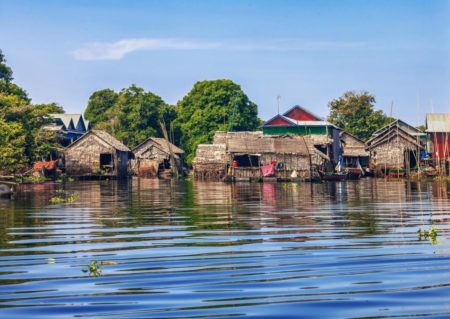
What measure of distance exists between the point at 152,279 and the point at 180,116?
6742cm

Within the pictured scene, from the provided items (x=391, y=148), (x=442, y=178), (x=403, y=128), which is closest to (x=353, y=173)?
(x=391, y=148)

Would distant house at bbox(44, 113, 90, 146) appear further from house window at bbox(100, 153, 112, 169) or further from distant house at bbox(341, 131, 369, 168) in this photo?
distant house at bbox(341, 131, 369, 168)

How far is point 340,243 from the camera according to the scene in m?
12.1

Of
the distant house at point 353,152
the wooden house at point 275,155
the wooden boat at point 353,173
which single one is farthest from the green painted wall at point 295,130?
the wooden house at point 275,155

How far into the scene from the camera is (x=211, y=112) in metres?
74.2

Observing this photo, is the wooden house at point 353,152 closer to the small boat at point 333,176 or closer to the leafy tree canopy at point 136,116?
the small boat at point 333,176

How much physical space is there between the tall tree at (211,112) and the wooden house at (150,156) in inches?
255

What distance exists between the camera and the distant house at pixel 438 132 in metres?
58.5

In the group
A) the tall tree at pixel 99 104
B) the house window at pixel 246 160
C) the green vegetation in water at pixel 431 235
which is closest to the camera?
the green vegetation in water at pixel 431 235

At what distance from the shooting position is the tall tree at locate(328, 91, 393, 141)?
76.6 m

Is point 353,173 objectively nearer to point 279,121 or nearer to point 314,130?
point 314,130

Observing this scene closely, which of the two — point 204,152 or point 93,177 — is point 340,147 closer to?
point 204,152

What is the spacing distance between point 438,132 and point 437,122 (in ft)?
3.43

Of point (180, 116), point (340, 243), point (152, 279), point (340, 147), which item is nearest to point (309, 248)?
point (340, 243)
